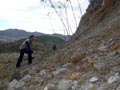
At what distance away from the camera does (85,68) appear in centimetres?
1370

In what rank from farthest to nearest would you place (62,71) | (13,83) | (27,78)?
(13,83) < (27,78) < (62,71)

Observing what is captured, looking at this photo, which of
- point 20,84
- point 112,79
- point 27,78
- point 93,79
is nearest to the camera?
point 112,79

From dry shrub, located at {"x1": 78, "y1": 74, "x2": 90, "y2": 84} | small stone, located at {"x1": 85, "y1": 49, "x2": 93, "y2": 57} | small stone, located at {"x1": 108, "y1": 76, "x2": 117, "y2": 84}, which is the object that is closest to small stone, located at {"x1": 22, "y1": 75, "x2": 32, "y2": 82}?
small stone, located at {"x1": 85, "y1": 49, "x2": 93, "y2": 57}

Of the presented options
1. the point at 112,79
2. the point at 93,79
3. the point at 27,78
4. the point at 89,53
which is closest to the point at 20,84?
the point at 27,78

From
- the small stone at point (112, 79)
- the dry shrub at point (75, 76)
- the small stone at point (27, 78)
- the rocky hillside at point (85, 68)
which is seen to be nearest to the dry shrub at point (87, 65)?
the rocky hillside at point (85, 68)

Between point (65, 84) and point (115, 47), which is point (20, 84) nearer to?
point (65, 84)

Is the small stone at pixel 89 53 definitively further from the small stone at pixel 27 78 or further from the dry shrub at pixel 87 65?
the small stone at pixel 27 78

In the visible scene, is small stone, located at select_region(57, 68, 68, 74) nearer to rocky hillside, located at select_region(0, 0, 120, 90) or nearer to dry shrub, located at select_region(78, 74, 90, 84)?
rocky hillside, located at select_region(0, 0, 120, 90)

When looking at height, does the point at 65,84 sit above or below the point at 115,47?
below

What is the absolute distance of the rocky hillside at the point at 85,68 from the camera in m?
12.3

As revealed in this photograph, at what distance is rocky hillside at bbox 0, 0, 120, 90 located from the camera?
1230 centimetres

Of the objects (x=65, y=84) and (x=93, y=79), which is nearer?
(x=93, y=79)

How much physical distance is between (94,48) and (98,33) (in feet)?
7.18

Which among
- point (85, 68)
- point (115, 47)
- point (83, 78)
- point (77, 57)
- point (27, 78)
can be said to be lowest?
point (27, 78)
